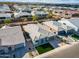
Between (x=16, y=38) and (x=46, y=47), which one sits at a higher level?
(x=16, y=38)

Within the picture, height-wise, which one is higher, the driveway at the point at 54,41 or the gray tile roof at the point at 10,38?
the gray tile roof at the point at 10,38

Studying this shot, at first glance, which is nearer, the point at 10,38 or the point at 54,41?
the point at 10,38

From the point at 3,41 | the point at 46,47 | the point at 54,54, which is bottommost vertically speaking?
the point at 46,47

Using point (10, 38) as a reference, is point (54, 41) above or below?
below

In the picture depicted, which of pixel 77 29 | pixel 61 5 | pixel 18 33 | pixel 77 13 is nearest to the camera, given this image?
pixel 18 33

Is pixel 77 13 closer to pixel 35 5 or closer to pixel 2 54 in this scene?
pixel 35 5

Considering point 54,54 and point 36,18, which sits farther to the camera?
point 36,18

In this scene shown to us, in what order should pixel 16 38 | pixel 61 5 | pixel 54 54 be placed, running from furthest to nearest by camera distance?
pixel 61 5 < pixel 16 38 < pixel 54 54

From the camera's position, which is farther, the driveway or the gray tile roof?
the driveway

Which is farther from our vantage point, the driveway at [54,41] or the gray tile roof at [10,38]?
the driveway at [54,41]

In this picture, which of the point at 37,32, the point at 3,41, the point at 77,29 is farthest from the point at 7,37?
the point at 77,29

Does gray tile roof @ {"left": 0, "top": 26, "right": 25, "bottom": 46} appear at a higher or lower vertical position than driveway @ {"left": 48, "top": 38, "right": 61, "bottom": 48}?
higher
